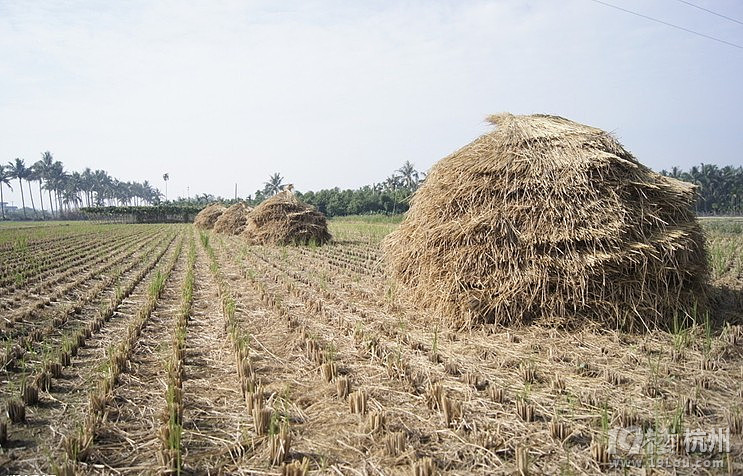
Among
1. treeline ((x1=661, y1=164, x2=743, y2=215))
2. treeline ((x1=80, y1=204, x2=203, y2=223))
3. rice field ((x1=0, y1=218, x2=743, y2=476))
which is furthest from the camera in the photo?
treeline ((x1=661, y1=164, x2=743, y2=215))

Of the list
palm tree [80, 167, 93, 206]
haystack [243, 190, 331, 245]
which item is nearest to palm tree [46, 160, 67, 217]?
palm tree [80, 167, 93, 206]

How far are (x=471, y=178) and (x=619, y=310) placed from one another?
2485mm

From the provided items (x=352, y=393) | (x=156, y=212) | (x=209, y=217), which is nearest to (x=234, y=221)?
(x=209, y=217)

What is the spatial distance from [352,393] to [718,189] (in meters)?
93.2

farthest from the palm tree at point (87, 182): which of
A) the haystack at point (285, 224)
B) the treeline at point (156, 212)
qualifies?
the haystack at point (285, 224)

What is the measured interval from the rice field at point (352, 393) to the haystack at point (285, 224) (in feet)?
34.6

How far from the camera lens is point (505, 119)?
7.14 meters

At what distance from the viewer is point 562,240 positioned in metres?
5.32

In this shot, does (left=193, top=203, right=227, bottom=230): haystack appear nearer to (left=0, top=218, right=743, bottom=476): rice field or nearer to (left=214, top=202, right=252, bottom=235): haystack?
(left=214, top=202, right=252, bottom=235): haystack

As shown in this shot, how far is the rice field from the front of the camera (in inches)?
105

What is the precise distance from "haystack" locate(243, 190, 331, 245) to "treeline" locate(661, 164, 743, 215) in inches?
2977

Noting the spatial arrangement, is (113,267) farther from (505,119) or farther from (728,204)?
(728,204)

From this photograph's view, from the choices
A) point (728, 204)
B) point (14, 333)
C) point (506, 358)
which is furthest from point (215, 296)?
point (728, 204)

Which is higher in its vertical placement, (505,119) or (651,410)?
(505,119)
